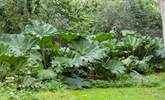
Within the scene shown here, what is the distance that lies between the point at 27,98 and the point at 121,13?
468 inches

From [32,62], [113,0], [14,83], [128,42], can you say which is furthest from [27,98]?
[113,0]

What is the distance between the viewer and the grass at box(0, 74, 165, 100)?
333 inches

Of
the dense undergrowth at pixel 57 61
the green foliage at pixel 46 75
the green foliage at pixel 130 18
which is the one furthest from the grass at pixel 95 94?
the green foliage at pixel 130 18

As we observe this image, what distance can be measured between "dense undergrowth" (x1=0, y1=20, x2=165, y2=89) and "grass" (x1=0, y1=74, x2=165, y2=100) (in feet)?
1.92

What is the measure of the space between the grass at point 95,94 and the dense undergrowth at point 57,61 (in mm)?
586

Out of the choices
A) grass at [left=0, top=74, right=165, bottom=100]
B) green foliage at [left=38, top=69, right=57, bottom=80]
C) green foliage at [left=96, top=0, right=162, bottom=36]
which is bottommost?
grass at [left=0, top=74, right=165, bottom=100]

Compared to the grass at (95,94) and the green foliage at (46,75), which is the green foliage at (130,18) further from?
the green foliage at (46,75)

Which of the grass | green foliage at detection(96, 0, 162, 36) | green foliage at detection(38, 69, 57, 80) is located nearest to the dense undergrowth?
green foliage at detection(38, 69, 57, 80)

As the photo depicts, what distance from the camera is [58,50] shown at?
1181 cm

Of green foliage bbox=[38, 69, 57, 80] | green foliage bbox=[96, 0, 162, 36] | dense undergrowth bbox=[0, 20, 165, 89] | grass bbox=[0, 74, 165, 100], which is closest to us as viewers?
grass bbox=[0, 74, 165, 100]

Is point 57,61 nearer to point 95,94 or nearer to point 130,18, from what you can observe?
point 95,94

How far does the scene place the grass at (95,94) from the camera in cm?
846

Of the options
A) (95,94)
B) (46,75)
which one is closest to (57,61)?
(46,75)

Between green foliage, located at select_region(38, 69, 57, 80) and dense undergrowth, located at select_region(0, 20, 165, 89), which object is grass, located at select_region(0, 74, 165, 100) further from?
green foliage, located at select_region(38, 69, 57, 80)
